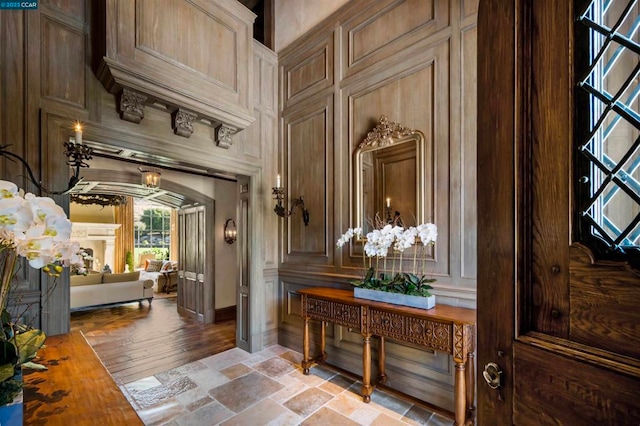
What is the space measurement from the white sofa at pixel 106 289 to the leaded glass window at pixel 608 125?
7.95 m

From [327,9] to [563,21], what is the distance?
3492mm

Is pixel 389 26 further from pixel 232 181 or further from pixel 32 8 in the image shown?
pixel 232 181

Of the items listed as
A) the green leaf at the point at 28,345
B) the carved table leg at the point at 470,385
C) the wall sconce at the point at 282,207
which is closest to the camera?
the green leaf at the point at 28,345

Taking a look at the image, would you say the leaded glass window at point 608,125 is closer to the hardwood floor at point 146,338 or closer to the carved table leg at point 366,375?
the carved table leg at point 366,375

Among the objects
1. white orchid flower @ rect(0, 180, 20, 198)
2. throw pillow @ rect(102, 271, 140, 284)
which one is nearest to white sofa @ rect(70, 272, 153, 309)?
throw pillow @ rect(102, 271, 140, 284)

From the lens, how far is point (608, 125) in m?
0.67

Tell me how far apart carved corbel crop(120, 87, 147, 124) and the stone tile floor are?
8.59ft

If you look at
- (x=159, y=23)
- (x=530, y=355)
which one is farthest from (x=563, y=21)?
(x=159, y=23)

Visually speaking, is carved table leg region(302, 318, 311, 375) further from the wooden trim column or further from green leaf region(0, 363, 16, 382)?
the wooden trim column

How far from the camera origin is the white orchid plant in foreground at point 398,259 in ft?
7.90

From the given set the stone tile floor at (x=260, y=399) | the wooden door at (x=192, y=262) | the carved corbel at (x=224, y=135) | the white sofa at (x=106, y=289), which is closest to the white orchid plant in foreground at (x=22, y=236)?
the stone tile floor at (x=260, y=399)

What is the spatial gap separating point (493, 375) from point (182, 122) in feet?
10.7

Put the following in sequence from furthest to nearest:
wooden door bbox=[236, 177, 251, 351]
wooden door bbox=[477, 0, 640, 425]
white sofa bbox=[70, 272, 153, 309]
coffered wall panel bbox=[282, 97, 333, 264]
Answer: white sofa bbox=[70, 272, 153, 309] → wooden door bbox=[236, 177, 251, 351] → coffered wall panel bbox=[282, 97, 333, 264] → wooden door bbox=[477, 0, 640, 425]

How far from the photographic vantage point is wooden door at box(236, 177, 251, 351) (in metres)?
3.81
